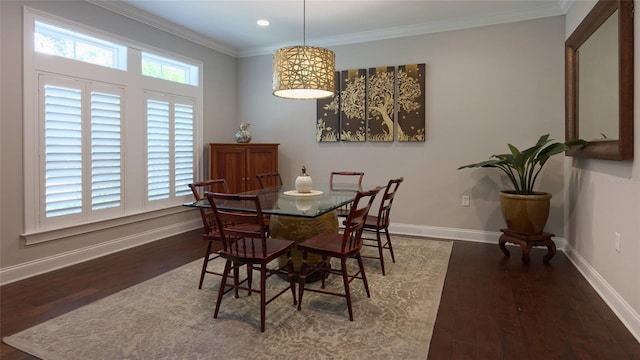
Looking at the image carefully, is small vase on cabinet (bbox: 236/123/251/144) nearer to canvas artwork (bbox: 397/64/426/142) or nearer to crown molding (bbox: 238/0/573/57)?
crown molding (bbox: 238/0/573/57)

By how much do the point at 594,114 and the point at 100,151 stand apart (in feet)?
15.1

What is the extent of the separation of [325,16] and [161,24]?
1.98 m

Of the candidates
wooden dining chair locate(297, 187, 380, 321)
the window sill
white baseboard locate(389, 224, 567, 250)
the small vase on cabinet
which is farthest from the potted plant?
the window sill

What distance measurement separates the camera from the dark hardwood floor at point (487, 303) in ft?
6.63

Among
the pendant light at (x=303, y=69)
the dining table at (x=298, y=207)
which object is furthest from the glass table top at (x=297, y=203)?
the pendant light at (x=303, y=69)

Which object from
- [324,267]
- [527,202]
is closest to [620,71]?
[527,202]

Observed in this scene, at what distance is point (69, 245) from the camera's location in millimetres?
3492

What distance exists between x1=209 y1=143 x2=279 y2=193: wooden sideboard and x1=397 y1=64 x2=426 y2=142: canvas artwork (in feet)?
5.78

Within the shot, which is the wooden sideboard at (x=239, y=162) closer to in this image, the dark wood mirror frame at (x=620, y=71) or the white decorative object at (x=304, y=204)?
the white decorative object at (x=304, y=204)

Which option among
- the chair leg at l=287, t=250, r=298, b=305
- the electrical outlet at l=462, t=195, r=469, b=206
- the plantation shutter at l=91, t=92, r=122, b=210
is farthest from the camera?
the electrical outlet at l=462, t=195, r=469, b=206

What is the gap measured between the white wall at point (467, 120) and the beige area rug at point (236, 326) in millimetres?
1731

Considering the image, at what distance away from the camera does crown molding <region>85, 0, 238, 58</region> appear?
12.4ft

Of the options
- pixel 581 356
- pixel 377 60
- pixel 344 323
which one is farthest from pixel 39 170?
pixel 581 356

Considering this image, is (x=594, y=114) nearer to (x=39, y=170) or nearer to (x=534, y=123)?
(x=534, y=123)
